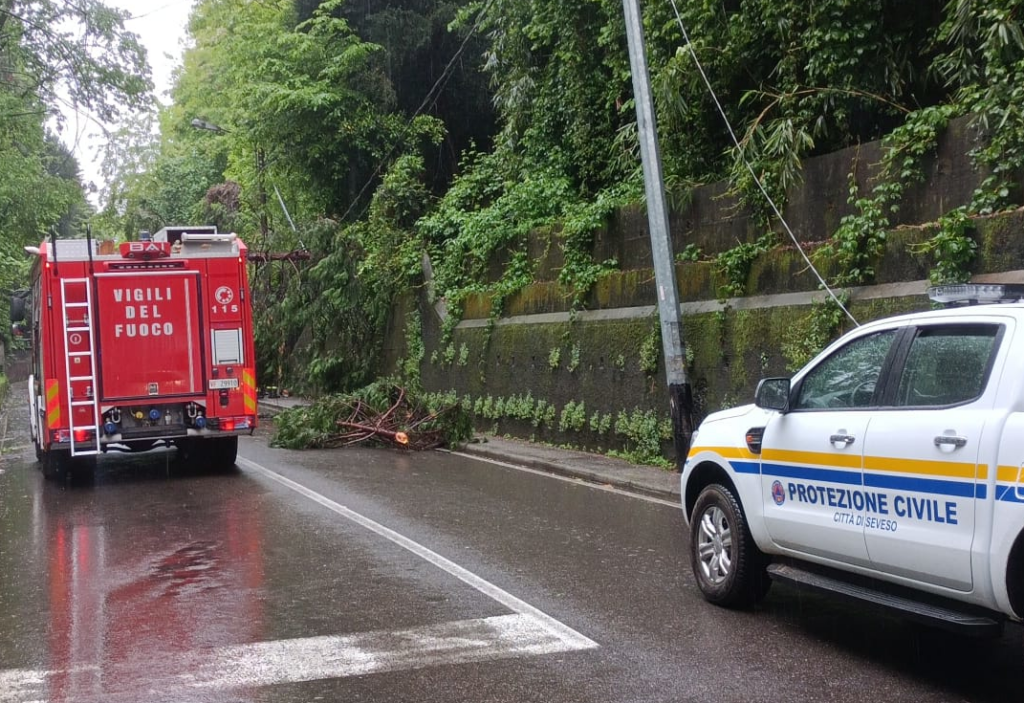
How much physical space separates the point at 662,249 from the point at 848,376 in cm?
763

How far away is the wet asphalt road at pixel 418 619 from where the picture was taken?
573 cm

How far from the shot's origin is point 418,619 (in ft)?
23.1

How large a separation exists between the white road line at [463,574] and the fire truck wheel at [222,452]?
231 cm

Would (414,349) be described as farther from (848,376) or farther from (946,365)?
(946,365)

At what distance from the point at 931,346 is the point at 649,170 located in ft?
27.9

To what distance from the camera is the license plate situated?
14.7 meters

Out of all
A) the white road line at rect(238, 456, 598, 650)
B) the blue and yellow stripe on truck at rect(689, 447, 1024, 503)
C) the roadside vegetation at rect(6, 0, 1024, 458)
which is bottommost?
the white road line at rect(238, 456, 598, 650)

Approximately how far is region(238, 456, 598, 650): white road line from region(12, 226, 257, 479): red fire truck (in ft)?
7.17

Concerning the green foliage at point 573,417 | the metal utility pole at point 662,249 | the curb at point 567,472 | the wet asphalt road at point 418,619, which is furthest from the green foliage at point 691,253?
the wet asphalt road at point 418,619

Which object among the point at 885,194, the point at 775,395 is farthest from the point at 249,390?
the point at 775,395

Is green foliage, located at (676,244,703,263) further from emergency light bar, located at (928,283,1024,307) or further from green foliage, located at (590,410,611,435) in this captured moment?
emergency light bar, located at (928,283,1024,307)

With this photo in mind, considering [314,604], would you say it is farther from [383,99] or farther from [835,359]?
[383,99]

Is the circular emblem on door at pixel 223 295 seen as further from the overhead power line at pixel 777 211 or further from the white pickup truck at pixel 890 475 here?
the white pickup truck at pixel 890 475

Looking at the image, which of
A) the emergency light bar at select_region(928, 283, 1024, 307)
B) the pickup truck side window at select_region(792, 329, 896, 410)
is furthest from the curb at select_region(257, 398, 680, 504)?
the emergency light bar at select_region(928, 283, 1024, 307)
